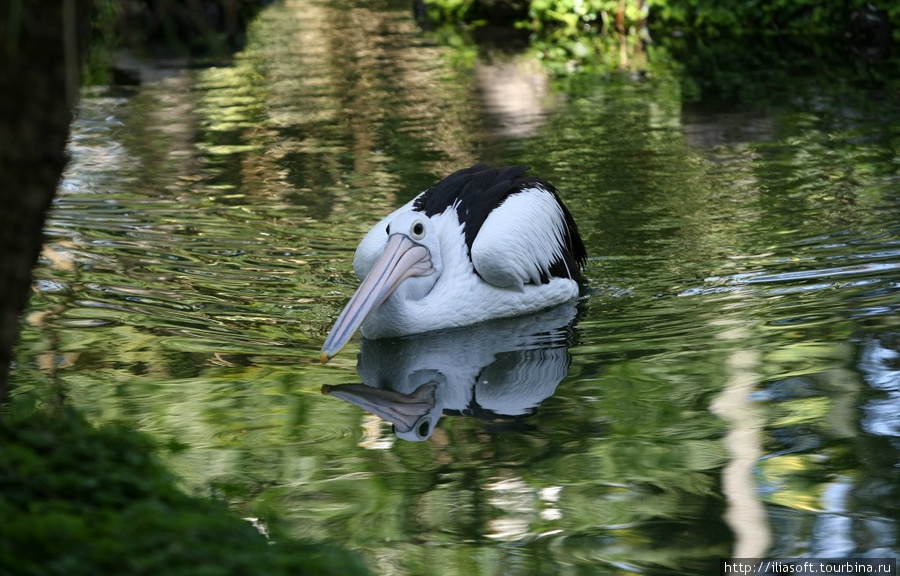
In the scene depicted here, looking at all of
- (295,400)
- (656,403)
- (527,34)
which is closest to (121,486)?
(295,400)

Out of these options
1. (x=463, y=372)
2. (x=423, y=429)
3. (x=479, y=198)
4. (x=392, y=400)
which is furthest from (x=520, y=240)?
(x=423, y=429)

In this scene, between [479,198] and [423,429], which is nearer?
[423,429]

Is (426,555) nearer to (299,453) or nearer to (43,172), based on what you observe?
(299,453)

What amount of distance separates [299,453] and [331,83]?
33.0 ft

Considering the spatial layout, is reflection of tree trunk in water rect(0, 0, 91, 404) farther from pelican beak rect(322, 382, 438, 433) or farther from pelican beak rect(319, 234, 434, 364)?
pelican beak rect(319, 234, 434, 364)

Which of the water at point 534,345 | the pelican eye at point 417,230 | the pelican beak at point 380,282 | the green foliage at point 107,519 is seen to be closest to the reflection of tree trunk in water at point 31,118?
the green foliage at point 107,519

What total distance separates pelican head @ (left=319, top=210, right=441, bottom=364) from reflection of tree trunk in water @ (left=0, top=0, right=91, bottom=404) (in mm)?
2703

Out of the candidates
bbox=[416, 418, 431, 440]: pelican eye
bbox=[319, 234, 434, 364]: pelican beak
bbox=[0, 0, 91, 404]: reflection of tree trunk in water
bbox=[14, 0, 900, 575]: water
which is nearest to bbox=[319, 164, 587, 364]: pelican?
bbox=[319, 234, 434, 364]: pelican beak

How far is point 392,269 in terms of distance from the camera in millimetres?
5824

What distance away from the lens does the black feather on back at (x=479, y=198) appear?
6.32 meters

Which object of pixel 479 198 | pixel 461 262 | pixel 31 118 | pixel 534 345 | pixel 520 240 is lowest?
pixel 534 345

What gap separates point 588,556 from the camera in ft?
11.9

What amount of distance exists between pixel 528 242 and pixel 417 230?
58cm

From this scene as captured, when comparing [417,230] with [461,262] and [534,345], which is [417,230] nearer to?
[461,262]
